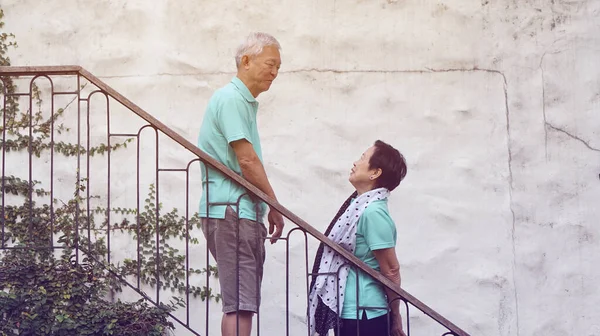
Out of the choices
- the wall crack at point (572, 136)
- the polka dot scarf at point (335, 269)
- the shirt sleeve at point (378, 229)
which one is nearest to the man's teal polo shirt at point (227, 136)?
the polka dot scarf at point (335, 269)

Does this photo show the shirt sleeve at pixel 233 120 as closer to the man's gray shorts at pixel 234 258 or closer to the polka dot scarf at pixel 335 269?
the man's gray shorts at pixel 234 258

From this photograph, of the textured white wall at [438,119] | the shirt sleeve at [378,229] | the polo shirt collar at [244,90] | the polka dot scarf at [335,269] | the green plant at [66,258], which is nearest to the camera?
the shirt sleeve at [378,229]

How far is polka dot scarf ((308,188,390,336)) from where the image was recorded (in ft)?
14.1

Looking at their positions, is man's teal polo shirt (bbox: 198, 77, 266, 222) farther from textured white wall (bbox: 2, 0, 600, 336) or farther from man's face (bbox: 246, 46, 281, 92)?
textured white wall (bbox: 2, 0, 600, 336)

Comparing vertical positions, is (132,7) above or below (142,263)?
above

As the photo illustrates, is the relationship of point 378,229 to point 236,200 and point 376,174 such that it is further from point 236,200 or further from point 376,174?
point 236,200

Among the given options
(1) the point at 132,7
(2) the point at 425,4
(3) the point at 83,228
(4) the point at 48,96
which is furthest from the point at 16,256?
(2) the point at 425,4

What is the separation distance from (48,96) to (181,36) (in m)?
0.91

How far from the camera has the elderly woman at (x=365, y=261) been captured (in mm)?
4234

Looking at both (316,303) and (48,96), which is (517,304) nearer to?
(316,303)

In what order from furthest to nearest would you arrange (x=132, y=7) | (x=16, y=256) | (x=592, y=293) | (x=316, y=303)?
1. (x=132, y=7)
2. (x=592, y=293)
3. (x=16, y=256)
4. (x=316, y=303)

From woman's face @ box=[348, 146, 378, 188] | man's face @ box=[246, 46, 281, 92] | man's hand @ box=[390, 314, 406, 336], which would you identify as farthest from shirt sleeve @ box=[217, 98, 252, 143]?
man's hand @ box=[390, 314, 406, 336]

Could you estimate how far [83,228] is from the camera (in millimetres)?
6168

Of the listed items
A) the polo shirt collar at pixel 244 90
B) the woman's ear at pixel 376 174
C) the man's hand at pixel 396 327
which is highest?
the polo shirt collar at pixel 244 90
